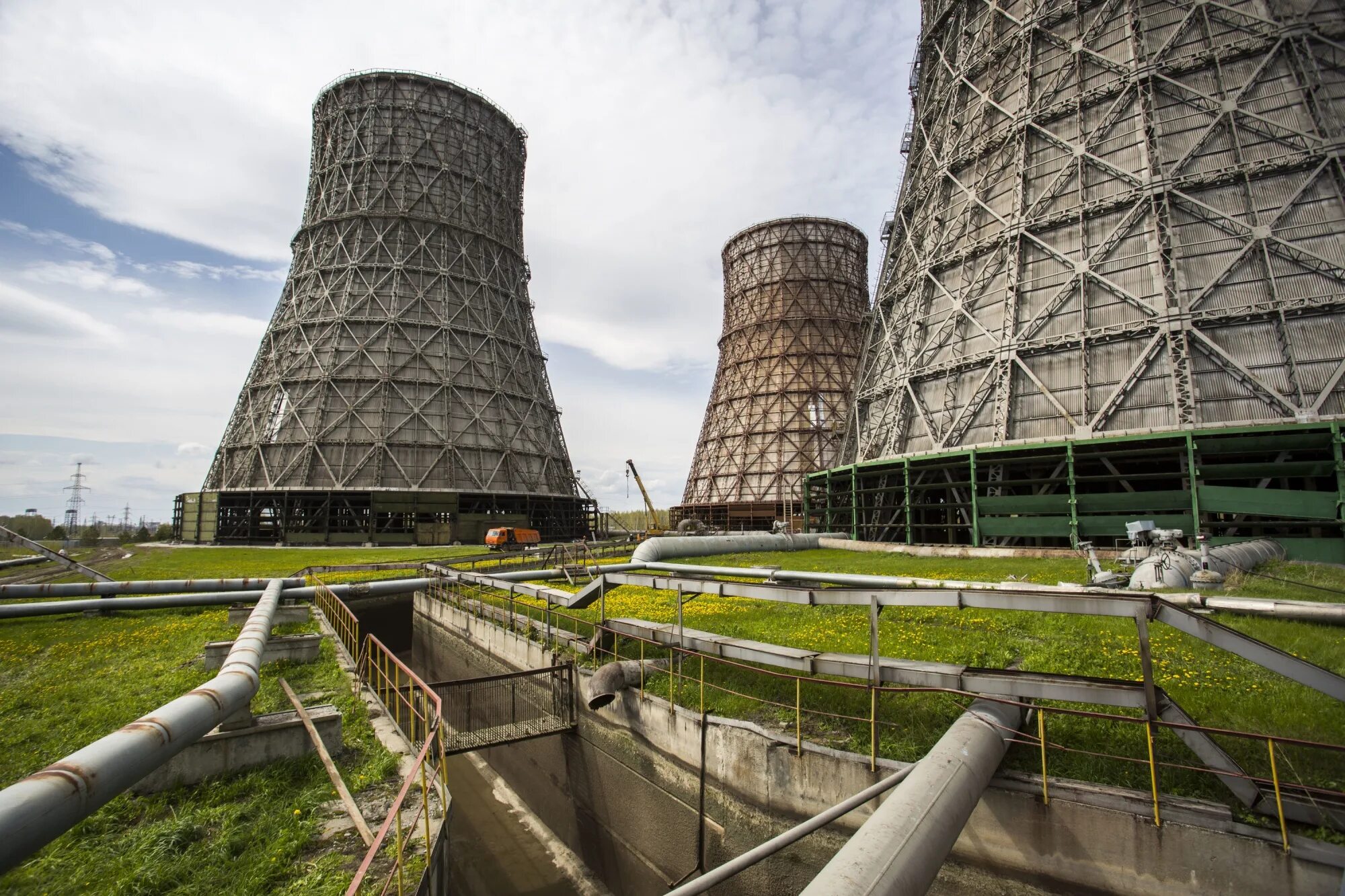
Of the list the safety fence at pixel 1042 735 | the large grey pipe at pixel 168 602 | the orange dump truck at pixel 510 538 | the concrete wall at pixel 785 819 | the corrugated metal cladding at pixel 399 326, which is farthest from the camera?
the corrugated metal cladding at pixel 399 326

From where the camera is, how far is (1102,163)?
83.6 feet

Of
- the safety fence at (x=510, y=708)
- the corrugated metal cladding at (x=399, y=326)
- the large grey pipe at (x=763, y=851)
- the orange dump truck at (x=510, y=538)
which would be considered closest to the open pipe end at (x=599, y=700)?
the safety fence at (x=510, y=708)

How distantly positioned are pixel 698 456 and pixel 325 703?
5186 centimetres

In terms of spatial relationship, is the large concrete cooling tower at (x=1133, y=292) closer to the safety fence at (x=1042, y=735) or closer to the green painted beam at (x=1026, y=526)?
the green painted beam at (x=1026, y=526)

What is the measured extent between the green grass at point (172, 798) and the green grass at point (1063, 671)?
5491 millimetres

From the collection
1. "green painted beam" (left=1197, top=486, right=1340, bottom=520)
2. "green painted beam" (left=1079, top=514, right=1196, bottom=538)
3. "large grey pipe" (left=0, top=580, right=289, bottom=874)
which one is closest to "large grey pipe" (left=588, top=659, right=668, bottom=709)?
"large grey pipe" (left=0, top=580, right=289, bottom=874)

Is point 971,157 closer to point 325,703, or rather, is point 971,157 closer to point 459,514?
point 325,703

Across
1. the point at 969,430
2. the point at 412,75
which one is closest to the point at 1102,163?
the point at 969,430

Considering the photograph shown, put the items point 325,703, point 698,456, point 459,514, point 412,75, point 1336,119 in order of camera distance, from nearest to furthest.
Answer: point 325,703
point 1336,119
point 459,514
point 412,75
point 698,456

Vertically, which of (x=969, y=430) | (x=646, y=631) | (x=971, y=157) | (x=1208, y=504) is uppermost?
(x=971, y=157)

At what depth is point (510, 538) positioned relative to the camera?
43094 millimetres

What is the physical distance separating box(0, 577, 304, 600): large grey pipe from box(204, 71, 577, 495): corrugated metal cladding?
82.9 feet

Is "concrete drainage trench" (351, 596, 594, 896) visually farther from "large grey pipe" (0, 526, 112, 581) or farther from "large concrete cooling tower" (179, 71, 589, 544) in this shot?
"large concrete cooling tower" (179, 71, 589, 544)

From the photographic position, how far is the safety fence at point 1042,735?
223 inches
